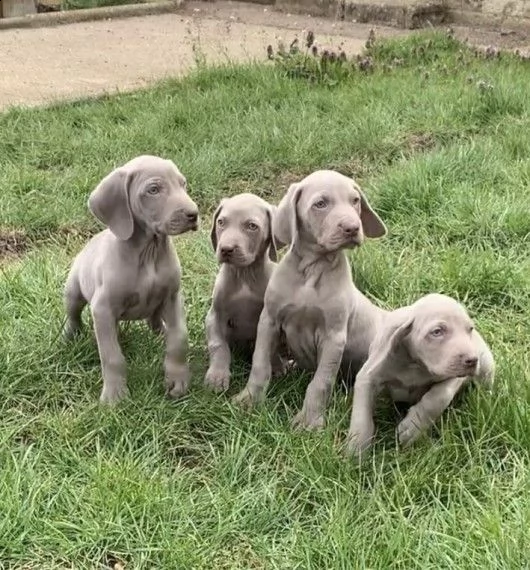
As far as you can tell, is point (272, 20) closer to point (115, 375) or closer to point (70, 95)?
point (70, 95)

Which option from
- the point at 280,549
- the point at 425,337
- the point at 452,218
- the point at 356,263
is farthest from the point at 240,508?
the point at 452,218

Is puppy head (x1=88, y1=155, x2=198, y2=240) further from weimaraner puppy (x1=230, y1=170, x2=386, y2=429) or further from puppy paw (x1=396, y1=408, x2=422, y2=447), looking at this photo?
puppy paw (x1=396, y1=408, x2=422, y2=447)

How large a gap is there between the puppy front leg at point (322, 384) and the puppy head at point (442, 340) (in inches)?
12.8

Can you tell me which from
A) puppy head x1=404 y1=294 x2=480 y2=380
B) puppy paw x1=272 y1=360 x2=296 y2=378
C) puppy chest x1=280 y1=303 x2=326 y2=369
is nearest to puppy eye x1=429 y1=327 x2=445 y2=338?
puppy head x1=404 y1=294 x2=480 y2=380

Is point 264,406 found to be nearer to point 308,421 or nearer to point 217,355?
point 308,421

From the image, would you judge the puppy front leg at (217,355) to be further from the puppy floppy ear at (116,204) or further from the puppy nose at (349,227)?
the puppy nose at (349,227)

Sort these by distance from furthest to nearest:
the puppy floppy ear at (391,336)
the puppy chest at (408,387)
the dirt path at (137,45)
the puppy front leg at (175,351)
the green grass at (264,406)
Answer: the dirt path at (137,45)
the puppy front leg at (175,351)
the puppy chest at (408,387)
the puppy floppy ear at (391,336)
the green grass at (264,406)

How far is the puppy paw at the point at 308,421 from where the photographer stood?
11.2 feet

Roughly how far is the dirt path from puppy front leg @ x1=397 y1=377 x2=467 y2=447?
5.38 meters

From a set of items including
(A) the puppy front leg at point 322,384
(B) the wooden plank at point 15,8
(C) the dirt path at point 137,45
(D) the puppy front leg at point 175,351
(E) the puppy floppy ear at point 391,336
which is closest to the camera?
(E) the puppy floppy ear at point 391,336

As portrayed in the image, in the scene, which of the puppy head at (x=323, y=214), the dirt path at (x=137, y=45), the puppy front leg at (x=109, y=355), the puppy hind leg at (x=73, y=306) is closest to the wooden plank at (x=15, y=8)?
→ the dirt path at (x=137, y=45)

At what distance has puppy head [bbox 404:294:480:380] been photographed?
3055 mm

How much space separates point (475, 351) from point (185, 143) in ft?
12.5

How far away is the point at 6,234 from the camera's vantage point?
17.3 feet
